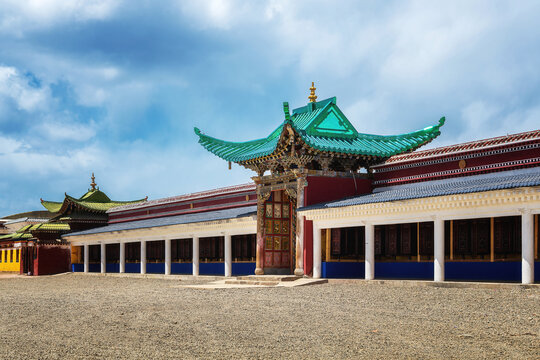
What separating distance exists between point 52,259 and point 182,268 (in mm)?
11468

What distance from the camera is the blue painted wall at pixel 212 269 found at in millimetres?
27455

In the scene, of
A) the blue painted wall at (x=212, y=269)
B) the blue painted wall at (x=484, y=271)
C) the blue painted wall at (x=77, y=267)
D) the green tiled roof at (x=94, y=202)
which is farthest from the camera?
the green tiled roof at (x=94, y=202)

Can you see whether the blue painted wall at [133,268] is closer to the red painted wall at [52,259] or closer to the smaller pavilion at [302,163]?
the red painted wall at [52,259]

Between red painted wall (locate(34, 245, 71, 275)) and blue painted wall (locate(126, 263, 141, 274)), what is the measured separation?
6.22 m

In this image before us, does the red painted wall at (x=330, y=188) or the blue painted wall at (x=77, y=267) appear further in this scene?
the blue painted wall at (x=77, y=267)

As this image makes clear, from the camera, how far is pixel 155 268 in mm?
31812

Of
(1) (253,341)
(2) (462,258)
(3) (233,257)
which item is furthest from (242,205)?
(1) (253,341)

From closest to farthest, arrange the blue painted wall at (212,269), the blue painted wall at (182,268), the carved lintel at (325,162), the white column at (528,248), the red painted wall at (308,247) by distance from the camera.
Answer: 1. the white column at (528,248)
2. the red painted wall at (308,247)
3. the carved lintel at (325,162)
4. the blue painted wall at (212,269)
5. the blue painted wall at (182,268)

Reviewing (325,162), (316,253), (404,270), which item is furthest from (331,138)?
(404,270)

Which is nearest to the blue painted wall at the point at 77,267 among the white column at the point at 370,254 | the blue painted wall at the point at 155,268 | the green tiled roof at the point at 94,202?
the green tiled roof at the point at 94,202

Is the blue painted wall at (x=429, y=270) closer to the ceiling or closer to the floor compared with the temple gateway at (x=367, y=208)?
closer to the floor

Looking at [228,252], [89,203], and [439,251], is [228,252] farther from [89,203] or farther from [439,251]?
[89,203]

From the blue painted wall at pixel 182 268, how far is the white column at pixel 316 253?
924 cm

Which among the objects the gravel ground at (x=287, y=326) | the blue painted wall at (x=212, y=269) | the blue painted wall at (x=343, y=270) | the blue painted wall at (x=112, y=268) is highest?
the blue painted wall at (x=343, y=270)
